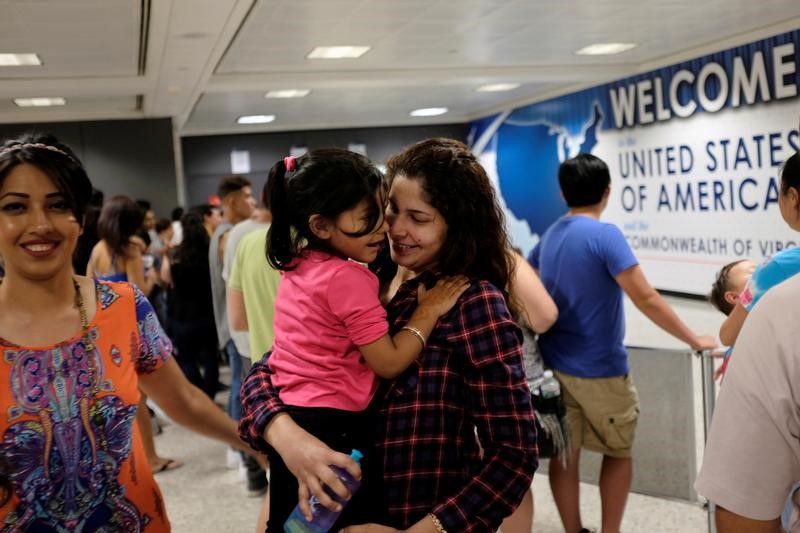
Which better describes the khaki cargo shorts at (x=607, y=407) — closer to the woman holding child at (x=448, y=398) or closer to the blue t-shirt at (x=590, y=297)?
the blue t-shirt at (x=590, y=297)

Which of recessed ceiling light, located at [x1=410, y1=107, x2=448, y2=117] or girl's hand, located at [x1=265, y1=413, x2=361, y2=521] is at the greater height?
recessed ceiling light, located at [x1=410, y1=107, x2=448, y2=117]

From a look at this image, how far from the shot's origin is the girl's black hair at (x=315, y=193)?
4.73 feet

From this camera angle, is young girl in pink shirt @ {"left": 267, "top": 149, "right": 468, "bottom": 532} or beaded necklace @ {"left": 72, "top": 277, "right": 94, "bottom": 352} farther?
beaded necklace @ {"left": 72, "top": 277, "right": 94, "bottom": 352}

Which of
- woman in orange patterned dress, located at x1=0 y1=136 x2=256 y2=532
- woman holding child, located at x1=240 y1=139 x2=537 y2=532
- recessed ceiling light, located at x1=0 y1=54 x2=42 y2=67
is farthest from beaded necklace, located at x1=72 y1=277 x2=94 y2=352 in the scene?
recessed ceiling light, located at x1=0 y1=54 x2=42 y2=67

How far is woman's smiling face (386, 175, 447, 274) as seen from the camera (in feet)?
4.83

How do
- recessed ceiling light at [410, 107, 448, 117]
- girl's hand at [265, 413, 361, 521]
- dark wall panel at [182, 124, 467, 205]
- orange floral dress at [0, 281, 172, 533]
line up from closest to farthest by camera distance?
1. girl's hand at [265, 413, 361, 521]
2. orange floral dress at [0, 281, 172, 533]
3. recessed ceiling light at [410, 107, 448, 117]
4. dark wall panel at [182, 124, 467, 205]

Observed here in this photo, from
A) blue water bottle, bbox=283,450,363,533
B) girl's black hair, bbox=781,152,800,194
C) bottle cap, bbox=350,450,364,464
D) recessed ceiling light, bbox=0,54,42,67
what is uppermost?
recessed ceiling light, bbox=0,54,42,67

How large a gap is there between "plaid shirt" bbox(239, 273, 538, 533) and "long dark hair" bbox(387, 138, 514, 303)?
0.07 metres

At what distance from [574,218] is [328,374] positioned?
6.55 feet

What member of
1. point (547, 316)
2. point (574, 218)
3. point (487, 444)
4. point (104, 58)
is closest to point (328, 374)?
point (487, 444)

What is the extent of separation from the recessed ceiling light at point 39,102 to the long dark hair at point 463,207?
36.3ft

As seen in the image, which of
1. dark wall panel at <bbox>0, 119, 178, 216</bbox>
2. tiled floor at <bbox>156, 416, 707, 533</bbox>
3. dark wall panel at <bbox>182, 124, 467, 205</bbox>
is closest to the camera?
tiled floor at <bbox>156, 416, 707, 533</bbox>

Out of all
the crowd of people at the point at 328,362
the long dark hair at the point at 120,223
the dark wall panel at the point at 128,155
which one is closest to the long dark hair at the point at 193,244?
the long dark hair at the point at 120,223

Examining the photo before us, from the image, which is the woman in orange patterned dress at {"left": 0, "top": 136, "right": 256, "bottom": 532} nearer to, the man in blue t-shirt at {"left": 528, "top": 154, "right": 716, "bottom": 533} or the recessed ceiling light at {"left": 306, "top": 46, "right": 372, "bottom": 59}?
the man in blue t-shirt at {"left": 528, "top": 154, "right": 716, "bottom": 533}
